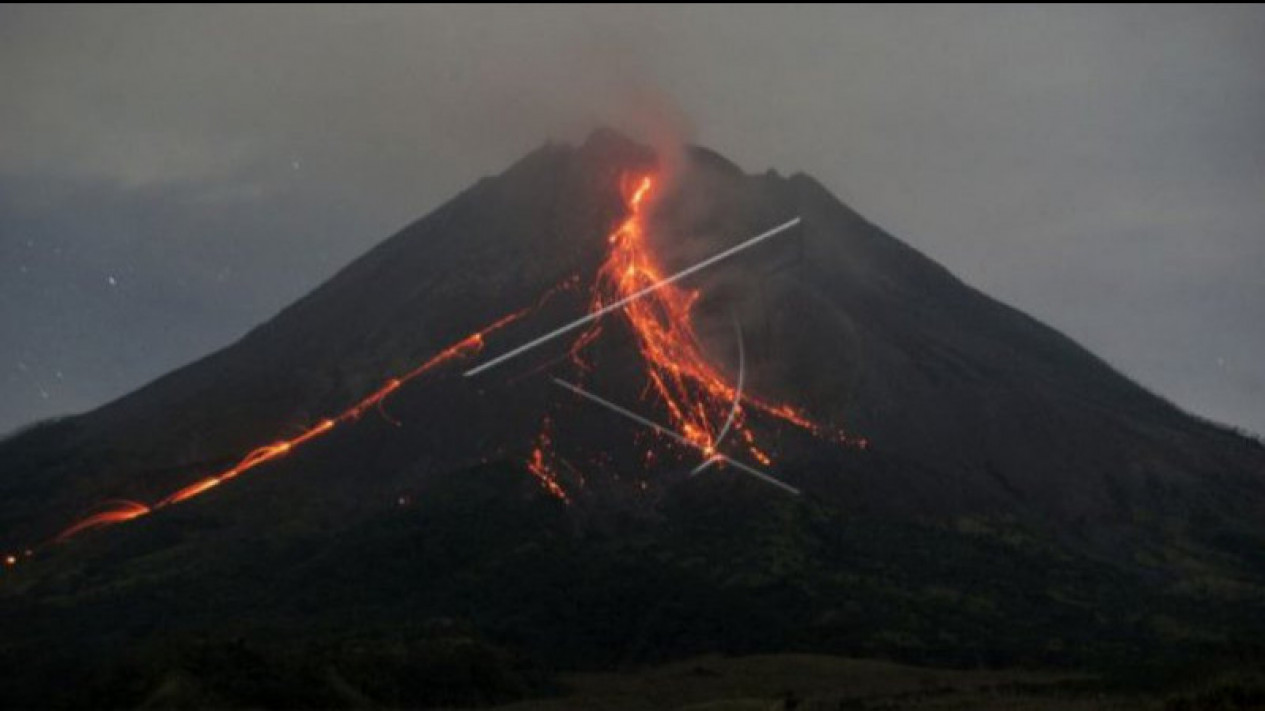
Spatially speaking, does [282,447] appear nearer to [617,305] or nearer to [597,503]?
[597,503]

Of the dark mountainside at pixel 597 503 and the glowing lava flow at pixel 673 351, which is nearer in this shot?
the dark mountainside at pixel 597 503

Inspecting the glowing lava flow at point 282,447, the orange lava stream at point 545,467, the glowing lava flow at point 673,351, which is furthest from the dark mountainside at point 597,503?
the glowing lava flow at point 673,351

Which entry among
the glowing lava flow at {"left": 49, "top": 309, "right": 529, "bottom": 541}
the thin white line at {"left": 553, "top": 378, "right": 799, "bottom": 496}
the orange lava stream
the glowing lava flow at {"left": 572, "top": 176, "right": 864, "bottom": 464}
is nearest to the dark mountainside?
the orange lava stream

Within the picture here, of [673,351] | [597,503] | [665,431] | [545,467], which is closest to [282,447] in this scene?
[545,467]

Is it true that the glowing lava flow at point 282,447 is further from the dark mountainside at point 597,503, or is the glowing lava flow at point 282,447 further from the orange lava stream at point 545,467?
the orange lava stream at point 545,467

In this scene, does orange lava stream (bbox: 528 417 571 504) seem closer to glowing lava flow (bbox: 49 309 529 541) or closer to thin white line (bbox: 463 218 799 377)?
thin white line (bbox: 463 218 799 377)
